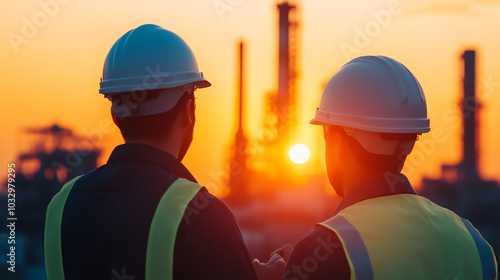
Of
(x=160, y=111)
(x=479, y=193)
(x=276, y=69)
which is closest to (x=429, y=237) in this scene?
(x=160, y=111)

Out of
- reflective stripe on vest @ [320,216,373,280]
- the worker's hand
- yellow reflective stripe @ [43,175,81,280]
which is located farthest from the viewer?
the worker's hand

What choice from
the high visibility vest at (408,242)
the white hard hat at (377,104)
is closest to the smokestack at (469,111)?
the white hard hat at (377,104)

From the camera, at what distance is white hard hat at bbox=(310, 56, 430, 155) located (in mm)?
3008

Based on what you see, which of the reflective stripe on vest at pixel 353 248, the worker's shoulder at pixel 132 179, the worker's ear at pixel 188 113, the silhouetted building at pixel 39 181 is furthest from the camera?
the silhouetted building at pixel 39 181

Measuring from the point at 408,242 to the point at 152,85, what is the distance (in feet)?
4.38

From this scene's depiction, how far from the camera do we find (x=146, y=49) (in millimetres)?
3076

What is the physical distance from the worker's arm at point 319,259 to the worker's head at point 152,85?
70cm

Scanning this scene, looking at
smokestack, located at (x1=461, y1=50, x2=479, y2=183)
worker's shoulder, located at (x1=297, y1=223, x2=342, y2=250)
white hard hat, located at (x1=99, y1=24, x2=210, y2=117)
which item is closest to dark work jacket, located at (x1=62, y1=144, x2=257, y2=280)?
worker's shoulder, located at (x1=297, y1=223, x2=342, y2=250)

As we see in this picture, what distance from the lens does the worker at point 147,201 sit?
2523 millimetres

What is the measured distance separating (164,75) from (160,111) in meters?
0.23

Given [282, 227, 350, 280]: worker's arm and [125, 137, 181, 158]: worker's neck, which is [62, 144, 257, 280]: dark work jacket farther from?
[282, 227, 350, 280]: worker's arm

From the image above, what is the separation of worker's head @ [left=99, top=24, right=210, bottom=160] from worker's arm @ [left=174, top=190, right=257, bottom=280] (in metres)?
0.43

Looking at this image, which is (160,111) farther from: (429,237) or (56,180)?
(56,180)

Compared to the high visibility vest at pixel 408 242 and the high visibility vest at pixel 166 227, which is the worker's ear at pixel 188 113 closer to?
the high visibility vest at pixel 166 227
